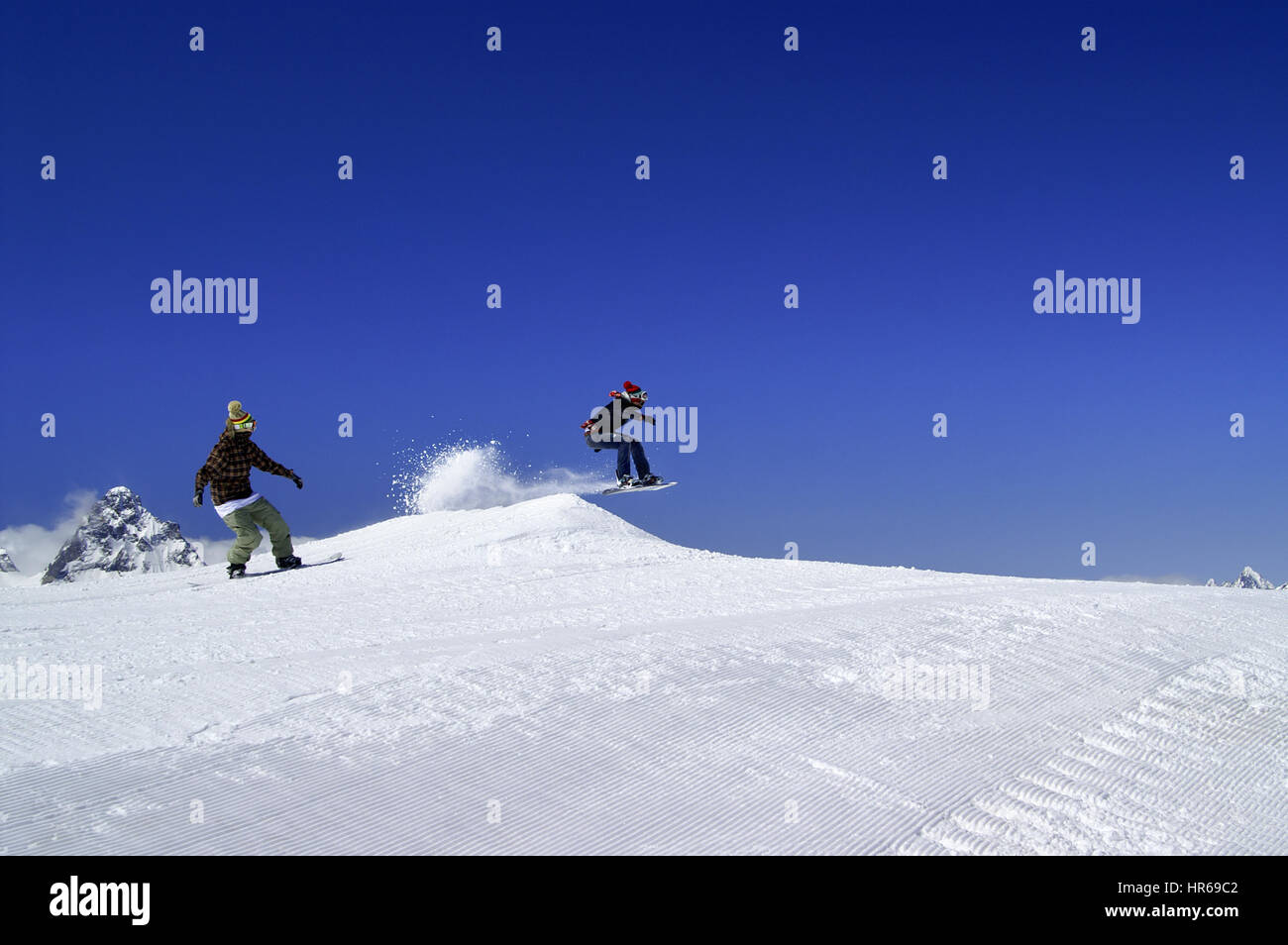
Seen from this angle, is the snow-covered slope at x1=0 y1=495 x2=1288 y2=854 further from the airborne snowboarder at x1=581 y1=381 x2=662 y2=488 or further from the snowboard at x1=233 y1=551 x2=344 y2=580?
the airborne snowboarder at x1=581 y1=381 x2=662 y2=488

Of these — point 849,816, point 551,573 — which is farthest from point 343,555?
point 849,816

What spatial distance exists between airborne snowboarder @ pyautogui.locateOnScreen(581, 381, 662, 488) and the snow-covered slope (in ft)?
36.1

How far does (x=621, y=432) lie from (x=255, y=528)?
8474 millimetres

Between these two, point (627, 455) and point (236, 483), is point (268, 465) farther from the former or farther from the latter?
point (627, 455)

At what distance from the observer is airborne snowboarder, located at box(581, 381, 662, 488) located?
61.8ft

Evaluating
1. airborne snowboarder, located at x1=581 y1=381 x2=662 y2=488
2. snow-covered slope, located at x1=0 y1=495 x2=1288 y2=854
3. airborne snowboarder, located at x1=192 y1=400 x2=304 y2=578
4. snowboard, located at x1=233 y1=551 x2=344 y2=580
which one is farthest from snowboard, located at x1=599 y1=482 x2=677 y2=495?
snow-covered slope, located at x1=0 y1=495 x2=1288 y2=854

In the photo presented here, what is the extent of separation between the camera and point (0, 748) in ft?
13.6

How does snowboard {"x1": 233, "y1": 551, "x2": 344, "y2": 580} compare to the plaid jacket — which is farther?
the plaid jacket

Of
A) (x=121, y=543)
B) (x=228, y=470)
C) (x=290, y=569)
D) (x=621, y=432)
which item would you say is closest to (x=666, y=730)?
(x=290, y=569)

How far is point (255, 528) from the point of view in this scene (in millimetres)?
13016

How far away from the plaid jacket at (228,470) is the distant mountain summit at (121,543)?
425 ft

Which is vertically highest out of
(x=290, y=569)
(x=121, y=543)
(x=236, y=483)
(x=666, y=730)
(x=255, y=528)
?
Answer: (x=236, y=483)
